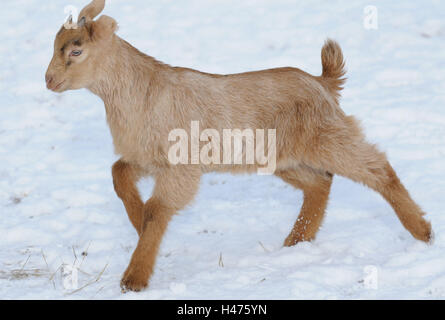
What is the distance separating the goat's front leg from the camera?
12.8ft

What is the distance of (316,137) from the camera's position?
4.45 m

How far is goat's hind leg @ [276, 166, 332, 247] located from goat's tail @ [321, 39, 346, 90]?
2.33ft

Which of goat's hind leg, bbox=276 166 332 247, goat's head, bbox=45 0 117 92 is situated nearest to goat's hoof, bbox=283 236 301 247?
goat's hind leg, bbox=276 166 332 247

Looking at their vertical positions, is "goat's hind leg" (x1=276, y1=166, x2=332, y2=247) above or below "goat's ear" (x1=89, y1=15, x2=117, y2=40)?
below

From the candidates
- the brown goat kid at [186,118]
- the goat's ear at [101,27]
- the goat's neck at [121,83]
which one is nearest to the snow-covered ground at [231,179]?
the brown goat kid at [186,118]

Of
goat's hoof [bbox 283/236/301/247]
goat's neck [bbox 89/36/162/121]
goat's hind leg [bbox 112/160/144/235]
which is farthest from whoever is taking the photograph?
goat's hoof [bbox 283/236/301/247]

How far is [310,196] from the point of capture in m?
4.86

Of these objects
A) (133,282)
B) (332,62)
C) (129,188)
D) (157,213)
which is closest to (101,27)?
(129,188)

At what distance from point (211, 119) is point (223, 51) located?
13.0 feet

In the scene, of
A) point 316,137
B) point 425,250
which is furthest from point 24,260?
point 425,250

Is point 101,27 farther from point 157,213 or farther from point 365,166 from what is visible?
point 365,166

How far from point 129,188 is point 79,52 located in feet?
3.35

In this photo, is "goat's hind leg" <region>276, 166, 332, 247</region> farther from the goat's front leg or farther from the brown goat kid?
the goat's front leg

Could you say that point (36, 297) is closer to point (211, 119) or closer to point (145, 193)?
point (211, 119)
